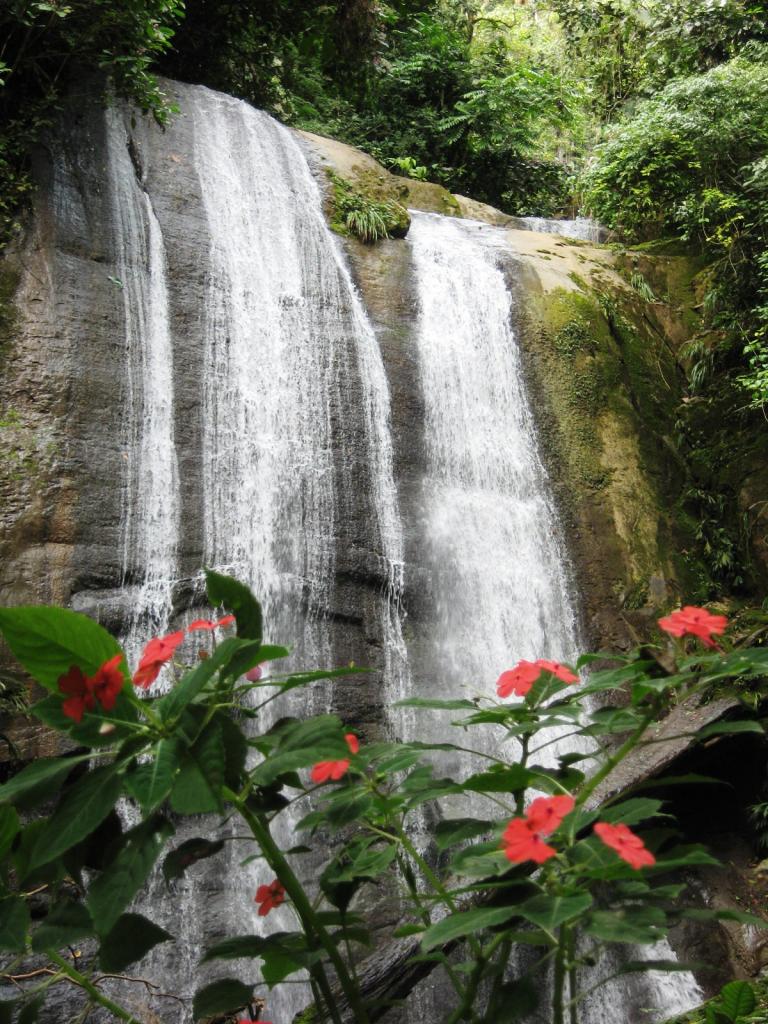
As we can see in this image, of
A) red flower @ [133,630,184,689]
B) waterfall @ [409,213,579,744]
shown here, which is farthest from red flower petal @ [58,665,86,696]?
waterfall @ [409,213,579,744]

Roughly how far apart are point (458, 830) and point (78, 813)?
655 mm

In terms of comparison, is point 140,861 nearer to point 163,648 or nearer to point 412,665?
point 163,648

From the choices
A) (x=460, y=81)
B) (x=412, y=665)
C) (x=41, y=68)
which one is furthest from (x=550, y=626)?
(x=460, y=81)

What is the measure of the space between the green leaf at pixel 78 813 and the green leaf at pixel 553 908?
0.56 meters

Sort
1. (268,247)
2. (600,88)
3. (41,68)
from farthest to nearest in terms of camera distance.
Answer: (600,88)
(268,247)
(41,68)

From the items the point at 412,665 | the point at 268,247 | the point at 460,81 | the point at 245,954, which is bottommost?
the point at 245,954

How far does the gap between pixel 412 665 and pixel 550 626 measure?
4.33 ft

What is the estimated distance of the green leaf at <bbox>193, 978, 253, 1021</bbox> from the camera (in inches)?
49.1

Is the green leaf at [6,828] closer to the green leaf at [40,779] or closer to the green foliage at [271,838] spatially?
the green foliage at [271,838]

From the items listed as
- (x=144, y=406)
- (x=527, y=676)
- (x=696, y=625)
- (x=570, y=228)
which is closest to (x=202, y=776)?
(x=527, y=676)

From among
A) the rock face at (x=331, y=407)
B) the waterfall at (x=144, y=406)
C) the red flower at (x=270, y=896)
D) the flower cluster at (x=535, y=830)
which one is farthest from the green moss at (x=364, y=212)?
the flower cluster at (x=535, y=830)

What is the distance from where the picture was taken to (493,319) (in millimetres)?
8148

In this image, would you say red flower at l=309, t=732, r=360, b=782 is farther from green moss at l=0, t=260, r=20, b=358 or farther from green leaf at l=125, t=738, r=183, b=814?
green moss at l=0, t=260, r=20, b=358

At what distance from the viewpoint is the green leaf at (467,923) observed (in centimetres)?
106
